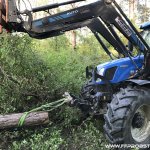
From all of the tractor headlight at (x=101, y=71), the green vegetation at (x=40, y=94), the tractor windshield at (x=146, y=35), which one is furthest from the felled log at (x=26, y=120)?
the tractor windshield at (x=146, y=35)

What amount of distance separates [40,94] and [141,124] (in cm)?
288

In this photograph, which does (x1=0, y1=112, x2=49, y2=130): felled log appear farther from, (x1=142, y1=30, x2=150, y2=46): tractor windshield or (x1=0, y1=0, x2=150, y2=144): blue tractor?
(x1=142, y1=30, x2=150, y2=46): tractor windshield

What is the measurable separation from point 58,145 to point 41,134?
2.55ft

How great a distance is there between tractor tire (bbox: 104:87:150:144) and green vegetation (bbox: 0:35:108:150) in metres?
0.70

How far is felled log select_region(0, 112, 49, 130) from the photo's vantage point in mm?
6871

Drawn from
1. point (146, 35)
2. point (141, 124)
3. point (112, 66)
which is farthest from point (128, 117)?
point (146, 35)

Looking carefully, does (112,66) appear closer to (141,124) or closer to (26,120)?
(141,124)

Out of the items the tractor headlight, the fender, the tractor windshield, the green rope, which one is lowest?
the green rope

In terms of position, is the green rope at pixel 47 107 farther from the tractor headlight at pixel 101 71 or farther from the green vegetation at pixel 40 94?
the tractor headlight at pixel 101 71

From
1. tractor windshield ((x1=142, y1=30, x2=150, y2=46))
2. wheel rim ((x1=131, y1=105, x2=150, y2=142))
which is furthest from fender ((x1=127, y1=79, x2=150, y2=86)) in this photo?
tractor windshield ((x1=142, y1=30, x2=150, y2=46))

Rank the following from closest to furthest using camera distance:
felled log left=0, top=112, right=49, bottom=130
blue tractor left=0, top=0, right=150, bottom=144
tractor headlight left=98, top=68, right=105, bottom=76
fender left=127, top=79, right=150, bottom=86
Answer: blue tractor left=0, top=0, right=150, bottom=144
fender left=127, top=79, right=150, bottom=86
felled log left=0, top=112, right=49, bottom=130
tractor headlight left=98, top=68, right=105, bottom=76

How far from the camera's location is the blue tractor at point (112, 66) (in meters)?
6.10

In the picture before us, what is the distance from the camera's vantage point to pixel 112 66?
7098mm

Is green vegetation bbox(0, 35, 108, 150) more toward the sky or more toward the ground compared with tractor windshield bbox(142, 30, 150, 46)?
more toward the ground
